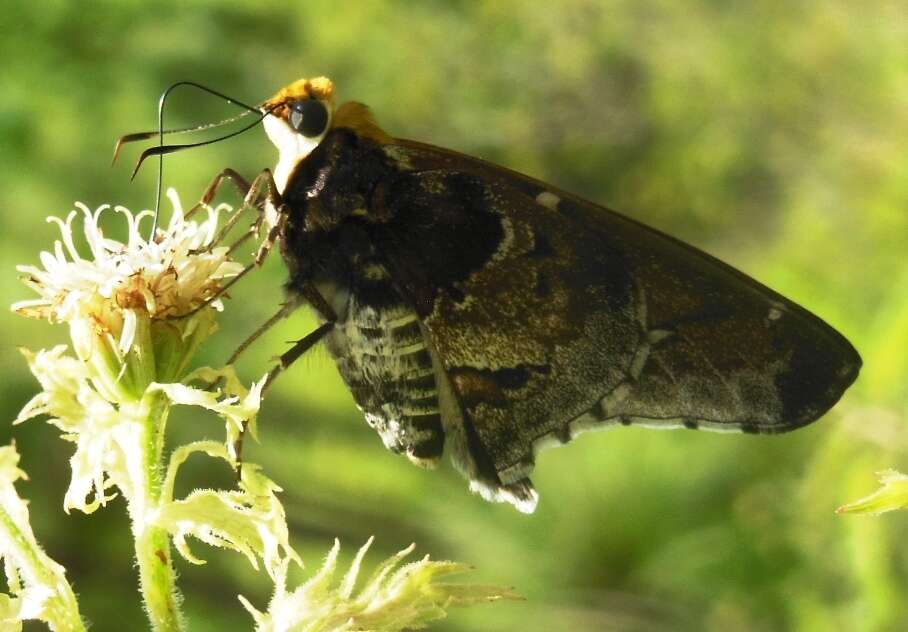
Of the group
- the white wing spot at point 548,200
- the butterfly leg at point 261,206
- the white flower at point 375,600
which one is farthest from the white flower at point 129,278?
the white wing spot at point 548,200

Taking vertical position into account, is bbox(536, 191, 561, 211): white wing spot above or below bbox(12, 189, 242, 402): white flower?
above

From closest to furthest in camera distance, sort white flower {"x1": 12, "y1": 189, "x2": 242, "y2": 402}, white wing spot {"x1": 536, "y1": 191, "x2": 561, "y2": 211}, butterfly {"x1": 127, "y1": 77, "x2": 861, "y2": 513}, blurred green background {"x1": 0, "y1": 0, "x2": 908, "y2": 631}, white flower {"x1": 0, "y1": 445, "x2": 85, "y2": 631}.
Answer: white flower {"x1": 0, "y1": 445, "x2": 85, "y2": 631} → white flower {"x1": 12, "y1": 189, "x2": 242, "y2": 402} → butterfly {"x1": 127, "y1": 77, "x2": 861, "y2": 513} → white wing spot {"x1": 536, "y1": 191, "x2": 561, "y2": 211} → blurred green background {"x1": 0, "y1": 0, "x2": 908, "y2": 631}

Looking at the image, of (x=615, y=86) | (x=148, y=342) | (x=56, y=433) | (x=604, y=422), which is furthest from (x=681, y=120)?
(x=148, y=342)

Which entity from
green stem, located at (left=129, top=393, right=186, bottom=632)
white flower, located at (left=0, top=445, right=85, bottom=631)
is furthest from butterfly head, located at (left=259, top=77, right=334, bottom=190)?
white flower, located at (left=0, top=445, right=85, bottom=631)

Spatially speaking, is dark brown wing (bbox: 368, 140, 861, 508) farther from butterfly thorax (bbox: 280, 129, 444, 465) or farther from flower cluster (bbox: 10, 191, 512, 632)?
flower cluster (bbox: 10, 191, 512, 632)

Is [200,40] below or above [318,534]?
above

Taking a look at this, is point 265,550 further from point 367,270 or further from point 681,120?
point 681,120

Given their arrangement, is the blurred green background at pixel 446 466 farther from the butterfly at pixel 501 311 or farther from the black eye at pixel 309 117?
the black eye at pixel 309 117
